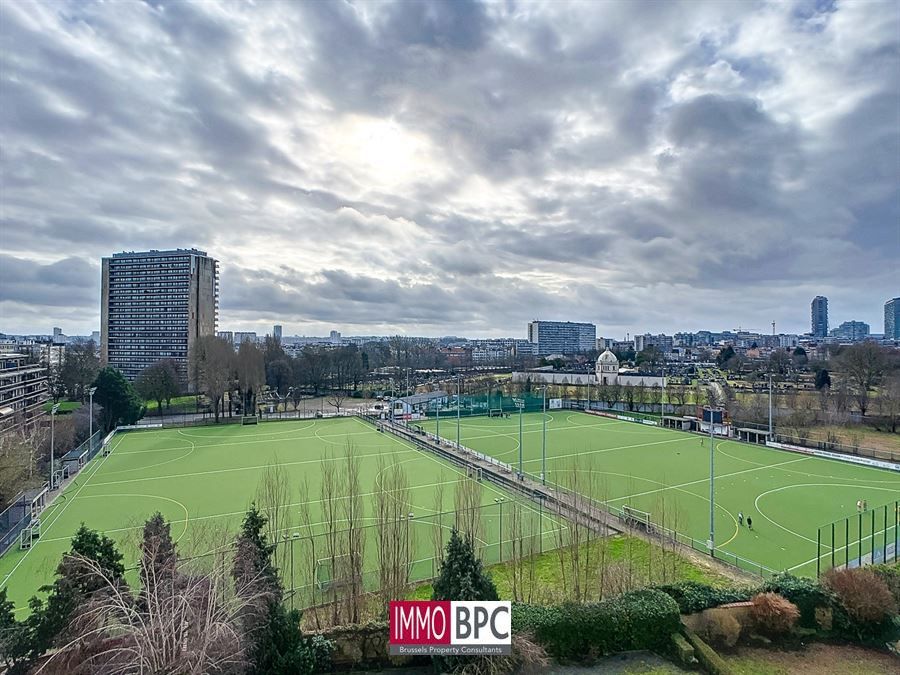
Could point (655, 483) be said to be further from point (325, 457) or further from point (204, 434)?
point (204, 434)

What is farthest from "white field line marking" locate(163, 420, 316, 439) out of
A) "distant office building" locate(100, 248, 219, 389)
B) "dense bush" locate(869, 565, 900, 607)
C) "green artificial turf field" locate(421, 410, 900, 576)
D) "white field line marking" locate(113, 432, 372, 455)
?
"dense bush" locate(869, 565, 900, 607)

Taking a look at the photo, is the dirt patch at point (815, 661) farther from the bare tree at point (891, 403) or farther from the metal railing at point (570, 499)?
the bare tree at point (891, 403)

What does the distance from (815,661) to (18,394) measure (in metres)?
50.3

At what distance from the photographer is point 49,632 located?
9.40 metres

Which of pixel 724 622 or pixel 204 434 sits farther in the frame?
pixel 204 434

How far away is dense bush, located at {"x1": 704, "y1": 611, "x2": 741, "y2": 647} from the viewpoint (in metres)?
12.5

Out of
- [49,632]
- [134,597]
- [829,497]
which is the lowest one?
[829,497]

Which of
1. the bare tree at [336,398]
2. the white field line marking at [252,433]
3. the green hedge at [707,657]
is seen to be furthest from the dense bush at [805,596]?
the bare tree at [336,398]

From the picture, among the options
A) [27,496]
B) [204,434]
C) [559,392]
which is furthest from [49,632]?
[559,392]

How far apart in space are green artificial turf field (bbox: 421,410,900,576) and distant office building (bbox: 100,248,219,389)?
53.5 meters

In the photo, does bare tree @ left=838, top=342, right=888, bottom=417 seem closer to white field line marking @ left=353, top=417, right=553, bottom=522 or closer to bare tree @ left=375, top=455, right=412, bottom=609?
white field line marking @ left=353, top=417, right=553, bottom=522

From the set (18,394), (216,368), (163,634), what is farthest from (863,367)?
(18,394)

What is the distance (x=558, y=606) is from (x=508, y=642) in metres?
2.04

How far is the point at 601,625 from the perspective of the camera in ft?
38.8
